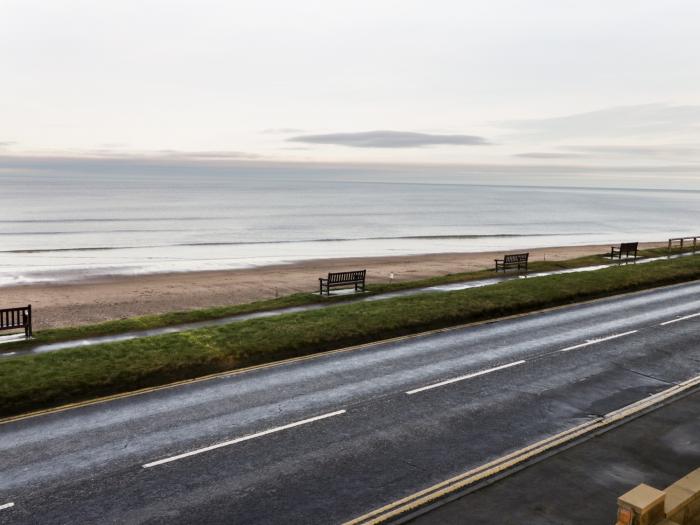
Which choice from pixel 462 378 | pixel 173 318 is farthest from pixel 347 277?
pixel 462 378

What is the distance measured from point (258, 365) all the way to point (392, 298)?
9313mm

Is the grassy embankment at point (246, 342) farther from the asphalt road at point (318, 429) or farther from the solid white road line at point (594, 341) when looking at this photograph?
the solid white road line at point (594, 341)

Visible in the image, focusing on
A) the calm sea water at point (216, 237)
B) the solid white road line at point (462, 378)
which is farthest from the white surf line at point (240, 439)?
the calm sea water at point (216, 237)

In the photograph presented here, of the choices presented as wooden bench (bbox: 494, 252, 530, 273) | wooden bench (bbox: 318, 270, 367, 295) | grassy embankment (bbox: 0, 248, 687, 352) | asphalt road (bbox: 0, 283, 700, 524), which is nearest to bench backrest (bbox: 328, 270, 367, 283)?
wooden bench (bbox: 318, 270, 367, 295)

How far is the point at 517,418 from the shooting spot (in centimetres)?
1190

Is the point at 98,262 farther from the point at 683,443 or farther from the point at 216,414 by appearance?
the point at 683,443

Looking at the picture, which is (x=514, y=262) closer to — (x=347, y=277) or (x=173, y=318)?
(x=347, y=277)

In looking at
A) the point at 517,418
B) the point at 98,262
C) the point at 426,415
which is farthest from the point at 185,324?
the point at 98,262

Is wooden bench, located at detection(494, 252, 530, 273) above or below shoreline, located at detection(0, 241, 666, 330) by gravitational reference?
above

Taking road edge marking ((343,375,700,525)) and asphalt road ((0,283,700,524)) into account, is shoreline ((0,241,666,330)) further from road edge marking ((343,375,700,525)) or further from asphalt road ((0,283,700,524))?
road edge marking ((343,375,700,525))

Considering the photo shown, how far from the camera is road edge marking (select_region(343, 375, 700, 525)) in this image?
8500 mm

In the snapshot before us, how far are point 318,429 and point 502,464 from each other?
11.6 ft

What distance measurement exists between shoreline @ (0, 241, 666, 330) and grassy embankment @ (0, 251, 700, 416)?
30.9 ft

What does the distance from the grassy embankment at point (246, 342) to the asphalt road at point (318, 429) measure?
80cm
